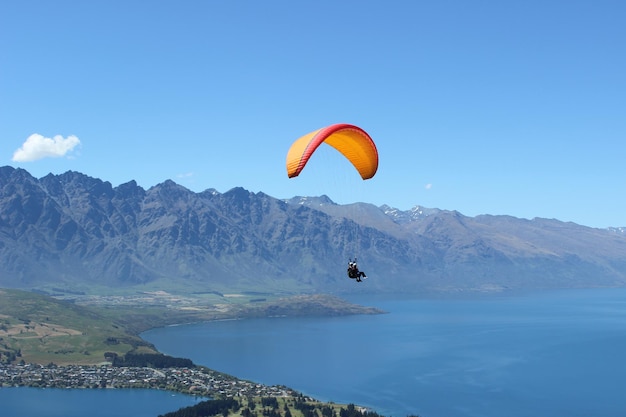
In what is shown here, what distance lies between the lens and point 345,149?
63875 mm

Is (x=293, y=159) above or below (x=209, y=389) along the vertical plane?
above

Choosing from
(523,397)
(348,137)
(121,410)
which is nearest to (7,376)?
(121,410)

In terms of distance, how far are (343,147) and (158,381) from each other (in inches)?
5403

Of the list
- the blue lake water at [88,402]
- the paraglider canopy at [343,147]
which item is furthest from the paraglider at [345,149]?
the blue lake water at [88,402]

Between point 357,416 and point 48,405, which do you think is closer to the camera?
point 357,416

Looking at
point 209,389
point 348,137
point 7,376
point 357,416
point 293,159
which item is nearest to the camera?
point 293,159

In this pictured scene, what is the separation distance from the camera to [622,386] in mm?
195750

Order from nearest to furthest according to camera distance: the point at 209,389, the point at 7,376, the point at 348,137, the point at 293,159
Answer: the point at 293,159 < the point at 348,137 < the point at 209,389 < the point at 7,376

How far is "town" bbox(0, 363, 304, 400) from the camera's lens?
170 m

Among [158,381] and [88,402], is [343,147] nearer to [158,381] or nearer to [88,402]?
[88,402]

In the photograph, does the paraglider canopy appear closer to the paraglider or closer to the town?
the paraglider

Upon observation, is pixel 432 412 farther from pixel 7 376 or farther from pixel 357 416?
pixel 7 376

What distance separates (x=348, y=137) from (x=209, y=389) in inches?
4912

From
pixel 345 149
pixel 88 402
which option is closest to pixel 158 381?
pixel 88 402
